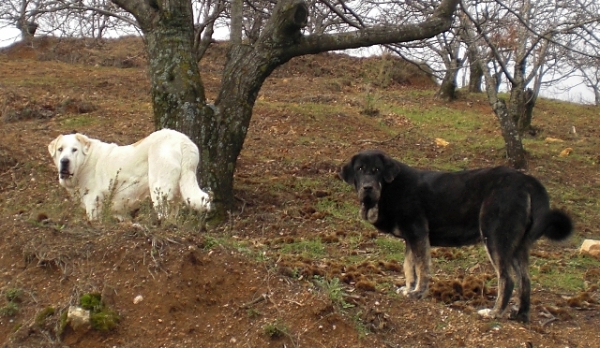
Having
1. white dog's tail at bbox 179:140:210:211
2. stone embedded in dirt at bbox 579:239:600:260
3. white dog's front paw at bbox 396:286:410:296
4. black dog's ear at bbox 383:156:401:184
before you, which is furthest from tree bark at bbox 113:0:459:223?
white dog's front paw at bbox 396:286:410:296

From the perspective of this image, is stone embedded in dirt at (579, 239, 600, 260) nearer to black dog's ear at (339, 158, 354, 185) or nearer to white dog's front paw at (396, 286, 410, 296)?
white dog's front paw at (396, 286, 410, 296)

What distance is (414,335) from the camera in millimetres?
5340

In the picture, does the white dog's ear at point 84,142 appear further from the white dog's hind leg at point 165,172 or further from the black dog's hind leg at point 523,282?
the black dog's hind leg at point 523,282

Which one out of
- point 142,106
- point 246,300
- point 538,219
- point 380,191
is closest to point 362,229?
point 380,191

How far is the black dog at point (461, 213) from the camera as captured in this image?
6117mm

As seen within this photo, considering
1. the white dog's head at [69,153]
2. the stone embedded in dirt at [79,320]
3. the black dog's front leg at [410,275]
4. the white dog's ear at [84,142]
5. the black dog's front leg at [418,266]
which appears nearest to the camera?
the stone embedded in dirt at [79,320]

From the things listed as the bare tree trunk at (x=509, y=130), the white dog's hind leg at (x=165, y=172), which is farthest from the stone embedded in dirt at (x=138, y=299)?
the bare tree trunk at (x=509, y=130)

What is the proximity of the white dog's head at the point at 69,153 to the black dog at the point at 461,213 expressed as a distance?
3.05 meters

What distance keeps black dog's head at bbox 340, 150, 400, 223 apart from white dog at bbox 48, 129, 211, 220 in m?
1.65

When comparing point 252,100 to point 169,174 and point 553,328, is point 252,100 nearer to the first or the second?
point 169,174

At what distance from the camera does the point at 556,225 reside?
6023 millimetres

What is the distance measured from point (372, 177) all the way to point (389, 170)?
0.18 metres

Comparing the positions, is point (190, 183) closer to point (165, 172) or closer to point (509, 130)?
point (165, 172)

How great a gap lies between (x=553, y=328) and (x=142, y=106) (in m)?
13.6
